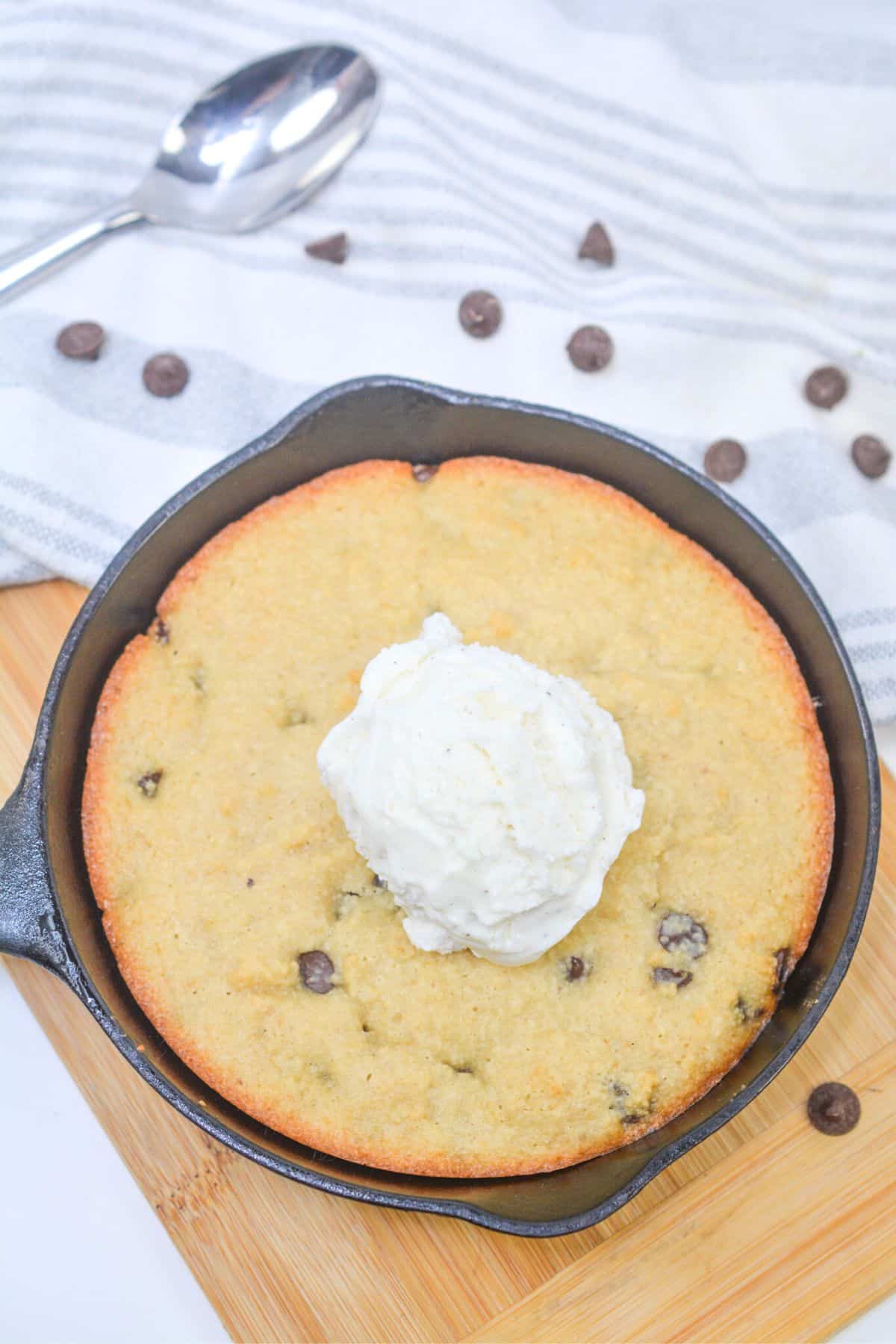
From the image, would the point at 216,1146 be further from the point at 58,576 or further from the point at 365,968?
the point at 58,576

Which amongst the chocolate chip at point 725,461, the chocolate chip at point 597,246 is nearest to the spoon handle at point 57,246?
the chocolate chip at point 597,246

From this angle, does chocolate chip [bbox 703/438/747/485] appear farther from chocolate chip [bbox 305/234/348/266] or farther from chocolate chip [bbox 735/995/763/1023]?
chocolate chip [bbox 735/995/763/1023]

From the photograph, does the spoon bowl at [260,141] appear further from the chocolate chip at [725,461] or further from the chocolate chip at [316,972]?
the chocolate chip at [316,972]

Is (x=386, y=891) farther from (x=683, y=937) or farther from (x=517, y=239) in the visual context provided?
(x=517, y=239)

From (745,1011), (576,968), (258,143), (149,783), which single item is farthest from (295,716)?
(258,143)

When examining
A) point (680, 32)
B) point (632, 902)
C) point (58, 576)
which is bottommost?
point (632, 902)

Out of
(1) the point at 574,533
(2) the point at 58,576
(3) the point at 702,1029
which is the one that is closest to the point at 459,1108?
(3) the point at 702,1029
